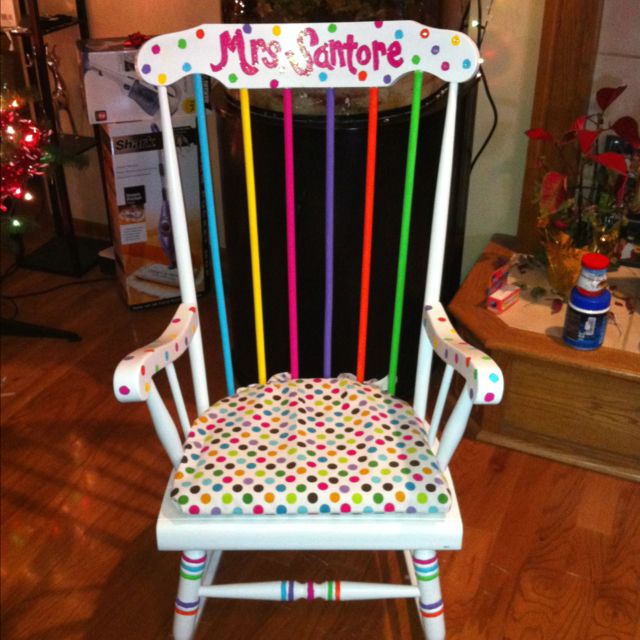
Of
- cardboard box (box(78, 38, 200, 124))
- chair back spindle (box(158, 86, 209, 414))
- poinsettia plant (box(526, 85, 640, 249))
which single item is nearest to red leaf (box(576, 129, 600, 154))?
poinsettia plant (box(526, 85, 640, 249))

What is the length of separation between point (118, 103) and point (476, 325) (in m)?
1.04

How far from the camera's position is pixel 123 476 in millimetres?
1835

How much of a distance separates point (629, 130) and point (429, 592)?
1.01m

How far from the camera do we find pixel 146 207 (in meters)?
2.27

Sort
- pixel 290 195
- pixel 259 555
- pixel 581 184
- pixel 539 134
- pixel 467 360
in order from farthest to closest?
pixel 581 184
pixel 539 134
pixel 259 555
pixel 290 195
pixel 467 360

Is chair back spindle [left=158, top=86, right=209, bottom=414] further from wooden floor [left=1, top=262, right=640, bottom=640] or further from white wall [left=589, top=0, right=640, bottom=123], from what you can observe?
white wall [left=589, top=0, right=640, bottom=123]

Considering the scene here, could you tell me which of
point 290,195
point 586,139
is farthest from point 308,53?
point 586,139

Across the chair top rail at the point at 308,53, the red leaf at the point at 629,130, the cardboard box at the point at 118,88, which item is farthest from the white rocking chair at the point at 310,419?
the cardboard box at the point at 118,88

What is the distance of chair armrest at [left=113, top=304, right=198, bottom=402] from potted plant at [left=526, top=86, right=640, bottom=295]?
91cm

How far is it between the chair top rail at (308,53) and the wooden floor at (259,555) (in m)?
0.90

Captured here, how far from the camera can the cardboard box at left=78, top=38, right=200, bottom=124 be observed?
81.1 inches

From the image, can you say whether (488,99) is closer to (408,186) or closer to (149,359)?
(408,186)

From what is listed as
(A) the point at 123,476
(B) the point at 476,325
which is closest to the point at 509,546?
(B) the point at 476,325

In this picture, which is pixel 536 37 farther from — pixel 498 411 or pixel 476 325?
pixel 498 411
